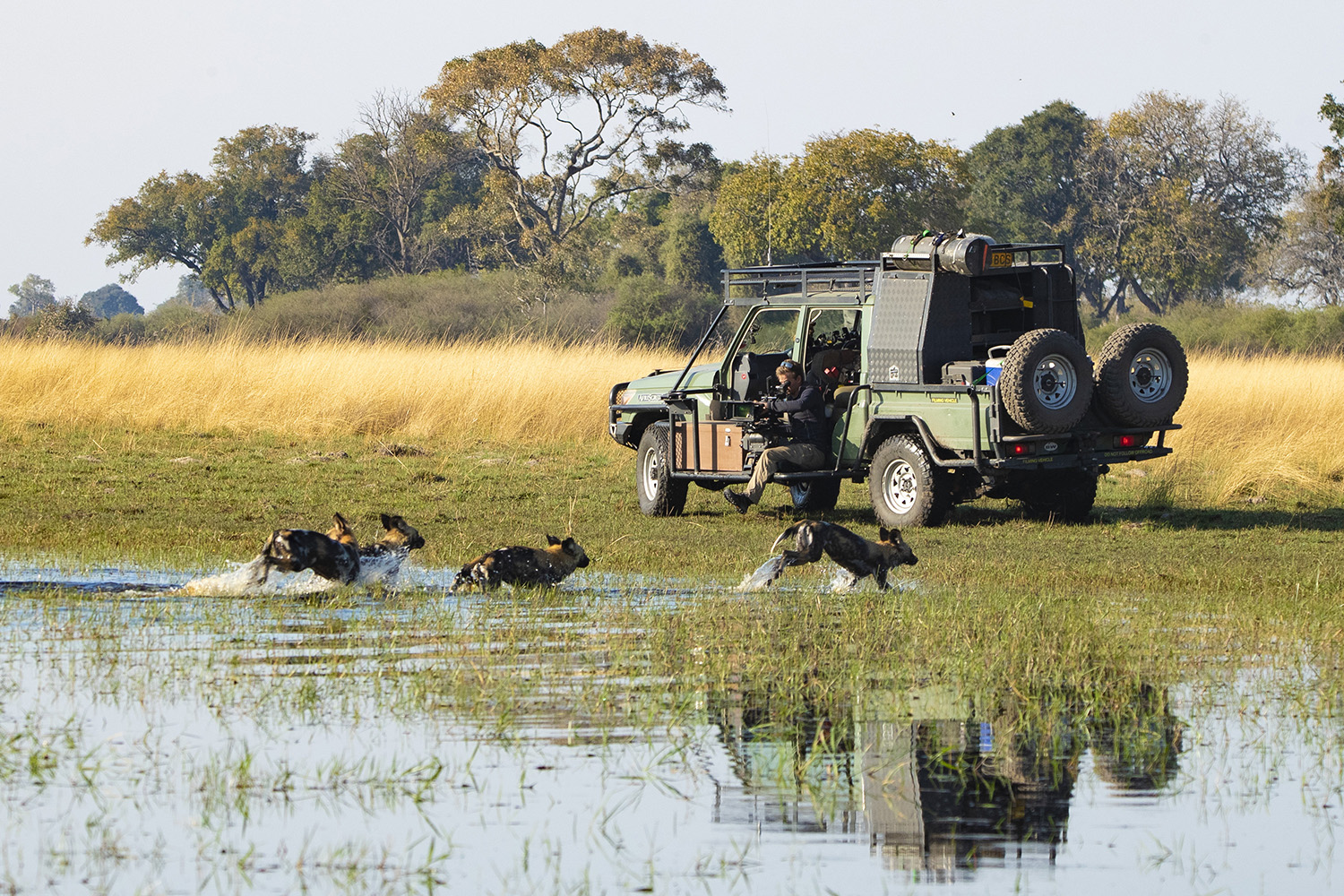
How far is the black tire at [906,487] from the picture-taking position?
13.4 meters

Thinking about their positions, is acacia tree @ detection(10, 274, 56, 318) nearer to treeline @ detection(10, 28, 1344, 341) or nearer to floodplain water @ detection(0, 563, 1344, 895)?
treeline @ detection(10, 28, 1344, 341)

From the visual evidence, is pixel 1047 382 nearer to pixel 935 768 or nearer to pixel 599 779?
A: pixel 935 768

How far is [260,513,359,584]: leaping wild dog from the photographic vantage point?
9289 millimetres

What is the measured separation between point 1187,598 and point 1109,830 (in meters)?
5.07

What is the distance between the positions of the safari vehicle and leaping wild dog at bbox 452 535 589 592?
13.4ft

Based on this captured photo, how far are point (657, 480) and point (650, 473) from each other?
0.57ft

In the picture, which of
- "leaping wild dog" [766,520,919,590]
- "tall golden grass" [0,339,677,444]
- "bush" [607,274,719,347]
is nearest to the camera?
→ "leaping wild dog" [766,520,919,590]

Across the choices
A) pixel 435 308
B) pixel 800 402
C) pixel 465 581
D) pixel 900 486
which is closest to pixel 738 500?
pixel 800 402

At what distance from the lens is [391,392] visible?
23.2 metres

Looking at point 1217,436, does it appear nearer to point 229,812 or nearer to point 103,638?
point 103,638

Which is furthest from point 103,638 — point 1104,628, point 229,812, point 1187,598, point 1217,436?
point 1217,436

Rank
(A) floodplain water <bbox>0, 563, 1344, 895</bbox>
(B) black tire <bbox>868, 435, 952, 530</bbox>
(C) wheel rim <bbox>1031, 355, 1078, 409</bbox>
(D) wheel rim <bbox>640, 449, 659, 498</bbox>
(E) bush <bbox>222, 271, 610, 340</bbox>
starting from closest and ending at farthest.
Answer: (A) floodplain water <bbox>0, 563, 1344, 895</bbox> → (C) wheel rim <bbox>1031, 355, 1078, 409</bbox> → (B) black tire <bbox>868, 435, 952, 530</bbox> → (D) wheel rim <bbox>640, 449, 659, 498</bbox> → (E) bush <bbox>222, 271, 610, 340</bbox>

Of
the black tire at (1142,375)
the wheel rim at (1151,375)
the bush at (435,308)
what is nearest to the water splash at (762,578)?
the black tire at (1142,375)

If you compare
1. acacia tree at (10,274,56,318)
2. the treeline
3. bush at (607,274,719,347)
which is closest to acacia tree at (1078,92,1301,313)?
the treeline
